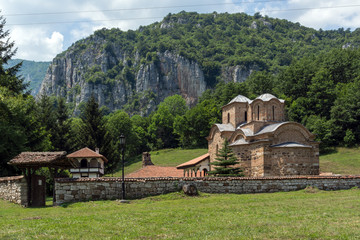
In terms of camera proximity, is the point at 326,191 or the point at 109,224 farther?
the point at 326,191

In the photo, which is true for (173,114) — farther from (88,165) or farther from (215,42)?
(215,42)

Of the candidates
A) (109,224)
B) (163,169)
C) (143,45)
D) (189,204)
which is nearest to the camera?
(109,224)

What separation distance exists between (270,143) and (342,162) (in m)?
18.4

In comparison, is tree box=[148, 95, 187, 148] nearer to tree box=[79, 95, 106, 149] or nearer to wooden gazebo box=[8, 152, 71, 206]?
tree box=[79, 95, 106, 149]

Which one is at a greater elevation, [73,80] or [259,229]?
[73,80]

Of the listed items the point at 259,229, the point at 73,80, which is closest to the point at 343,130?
the point at 259,229

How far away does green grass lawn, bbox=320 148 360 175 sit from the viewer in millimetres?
37041

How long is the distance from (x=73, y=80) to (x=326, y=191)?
495 feet

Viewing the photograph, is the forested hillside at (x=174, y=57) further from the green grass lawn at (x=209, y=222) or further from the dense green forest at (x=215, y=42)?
the green grass lawn at (x=209, y=222)

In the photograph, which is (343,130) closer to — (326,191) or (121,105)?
(326,191)

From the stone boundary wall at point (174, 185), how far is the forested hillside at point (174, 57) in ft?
351

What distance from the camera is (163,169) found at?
3628cm

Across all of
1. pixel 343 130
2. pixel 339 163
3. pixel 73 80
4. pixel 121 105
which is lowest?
pixel 339 163

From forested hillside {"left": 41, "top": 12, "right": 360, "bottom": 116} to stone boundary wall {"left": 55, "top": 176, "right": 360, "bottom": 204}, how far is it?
351 ft
